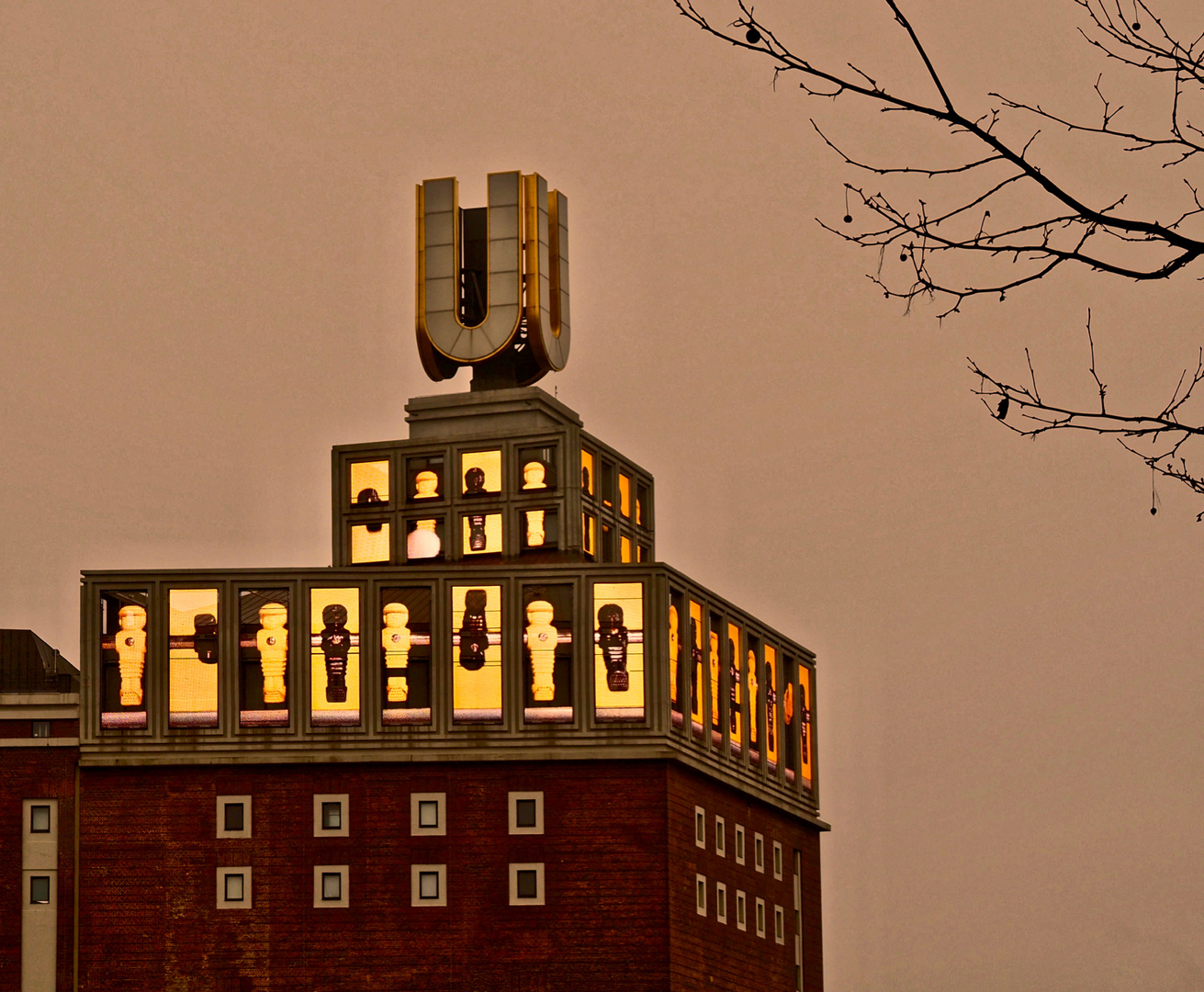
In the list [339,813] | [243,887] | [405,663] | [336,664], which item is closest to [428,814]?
[339,813]

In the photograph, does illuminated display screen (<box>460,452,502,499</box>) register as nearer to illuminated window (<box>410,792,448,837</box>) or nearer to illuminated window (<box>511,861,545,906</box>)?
illuminated window (<box>410,792,448,837</box>)

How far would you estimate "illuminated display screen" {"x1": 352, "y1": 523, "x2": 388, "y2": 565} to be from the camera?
4055 inches

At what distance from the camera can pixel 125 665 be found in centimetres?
9062

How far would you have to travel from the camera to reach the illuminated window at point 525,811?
89.9 meters

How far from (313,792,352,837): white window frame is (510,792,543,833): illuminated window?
6116 mm

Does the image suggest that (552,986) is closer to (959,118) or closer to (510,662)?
(510,662)

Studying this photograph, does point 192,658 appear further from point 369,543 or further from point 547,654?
point 369,543

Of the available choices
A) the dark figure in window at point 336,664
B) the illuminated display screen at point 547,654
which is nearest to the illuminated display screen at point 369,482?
the dark figure in window at point 336,664

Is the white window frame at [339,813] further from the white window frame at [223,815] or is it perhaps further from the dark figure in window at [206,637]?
the dark figure in window at [206,637]

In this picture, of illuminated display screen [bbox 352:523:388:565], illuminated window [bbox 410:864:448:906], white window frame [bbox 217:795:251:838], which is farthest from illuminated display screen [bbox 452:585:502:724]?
illuminated display screen [bbox 352:523:388:565]

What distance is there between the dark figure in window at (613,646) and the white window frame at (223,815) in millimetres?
14088

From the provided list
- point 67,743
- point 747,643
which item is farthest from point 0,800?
point 747,643

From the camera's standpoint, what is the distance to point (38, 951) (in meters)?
88.6

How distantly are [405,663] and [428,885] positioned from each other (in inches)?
322
